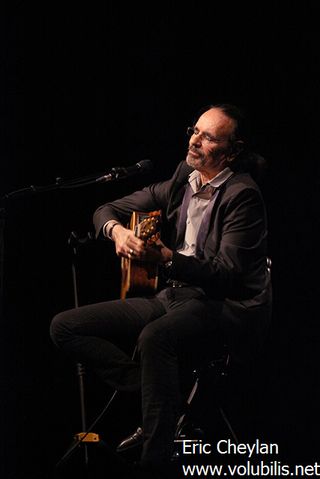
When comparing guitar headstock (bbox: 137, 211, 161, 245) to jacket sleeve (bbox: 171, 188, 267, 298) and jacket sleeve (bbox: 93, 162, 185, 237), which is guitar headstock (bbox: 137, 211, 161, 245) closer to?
jacket sleeve (bbox: 171, 188, 267, 298)

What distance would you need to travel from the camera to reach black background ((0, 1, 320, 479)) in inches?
133

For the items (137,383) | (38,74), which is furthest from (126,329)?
(38,74)

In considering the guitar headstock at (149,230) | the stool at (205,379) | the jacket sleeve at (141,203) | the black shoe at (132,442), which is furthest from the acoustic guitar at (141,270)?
the black shoe at (132,442)

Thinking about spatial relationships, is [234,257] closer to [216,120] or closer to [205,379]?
[205,379]

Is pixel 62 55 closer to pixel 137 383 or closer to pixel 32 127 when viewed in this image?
pixel 32 127

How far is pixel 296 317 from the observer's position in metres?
3.41

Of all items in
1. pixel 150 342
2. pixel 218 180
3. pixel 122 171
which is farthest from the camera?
pixel 218 180

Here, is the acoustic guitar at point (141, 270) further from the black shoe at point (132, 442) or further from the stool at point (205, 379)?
the black shoe at point (132, 442)

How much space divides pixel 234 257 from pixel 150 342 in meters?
0.48

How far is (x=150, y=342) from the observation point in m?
2.45

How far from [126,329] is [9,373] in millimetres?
1049

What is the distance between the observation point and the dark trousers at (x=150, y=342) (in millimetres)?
2352

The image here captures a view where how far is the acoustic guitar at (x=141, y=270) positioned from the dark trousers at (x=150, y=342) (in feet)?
0.24

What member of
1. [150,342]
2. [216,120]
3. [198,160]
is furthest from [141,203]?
[150,342]
